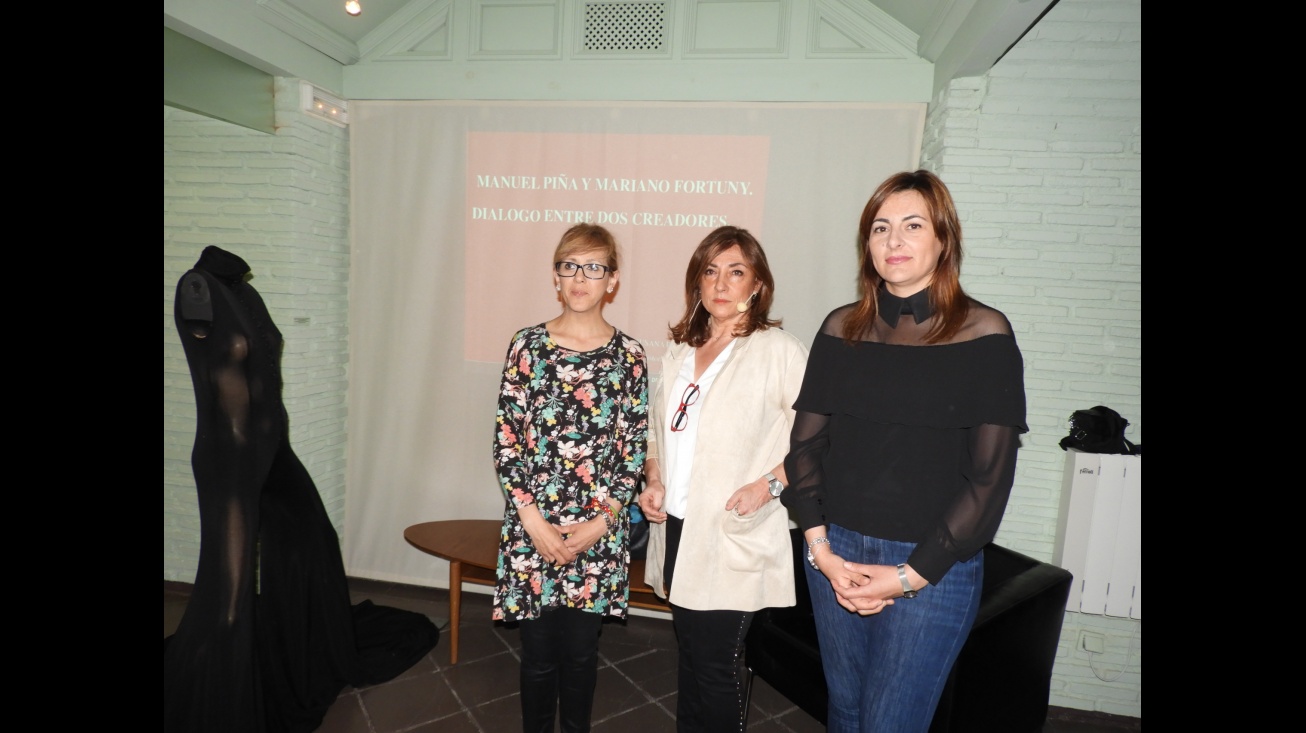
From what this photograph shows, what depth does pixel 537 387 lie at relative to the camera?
82.7 inches

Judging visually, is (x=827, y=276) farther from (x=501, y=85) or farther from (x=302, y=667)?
(x=302, y=667)

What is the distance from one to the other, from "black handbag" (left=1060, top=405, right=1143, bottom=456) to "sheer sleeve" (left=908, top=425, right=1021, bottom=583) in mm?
1619

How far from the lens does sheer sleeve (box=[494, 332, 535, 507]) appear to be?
211 centimetres

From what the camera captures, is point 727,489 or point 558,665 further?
point 558,665

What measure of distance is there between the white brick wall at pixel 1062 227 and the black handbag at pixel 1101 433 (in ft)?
0.30

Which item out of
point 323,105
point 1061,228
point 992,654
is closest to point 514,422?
point 992,654

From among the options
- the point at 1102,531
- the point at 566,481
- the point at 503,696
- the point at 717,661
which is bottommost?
the point at 503,696

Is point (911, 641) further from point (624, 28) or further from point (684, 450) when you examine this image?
point (624, 28)

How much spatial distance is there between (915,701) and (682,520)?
79 cm

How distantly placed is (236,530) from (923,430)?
2.21 metres

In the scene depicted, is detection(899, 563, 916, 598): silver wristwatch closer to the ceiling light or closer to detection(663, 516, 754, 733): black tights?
detection(663, 516, 754, 733): black tights

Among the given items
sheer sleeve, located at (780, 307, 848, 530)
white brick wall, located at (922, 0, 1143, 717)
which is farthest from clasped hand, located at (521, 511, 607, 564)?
white brick wall, located at (922, 0, 1143, 717)

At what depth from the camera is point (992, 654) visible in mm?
2277

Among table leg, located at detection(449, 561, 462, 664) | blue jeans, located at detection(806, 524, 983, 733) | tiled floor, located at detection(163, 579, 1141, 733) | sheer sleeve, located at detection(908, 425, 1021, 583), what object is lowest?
tiled floor, located at detection(163, 579, 1141, 733)
